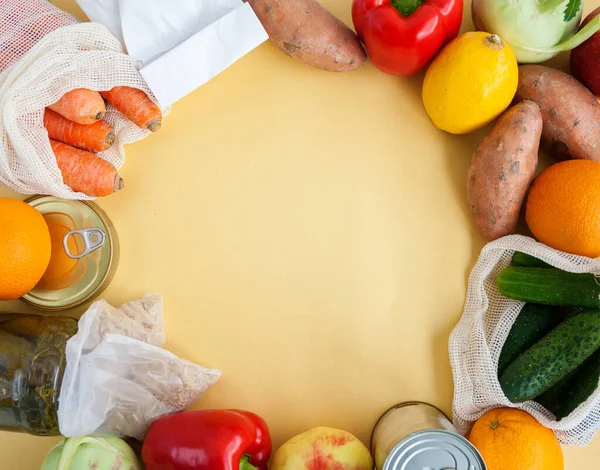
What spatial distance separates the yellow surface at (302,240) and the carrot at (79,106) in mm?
110

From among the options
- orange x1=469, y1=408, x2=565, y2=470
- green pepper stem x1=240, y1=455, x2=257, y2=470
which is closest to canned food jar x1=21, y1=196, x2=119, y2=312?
green pepper stem x1=240, y1=455, x2=257, y2=470

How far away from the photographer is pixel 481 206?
32.9 inches

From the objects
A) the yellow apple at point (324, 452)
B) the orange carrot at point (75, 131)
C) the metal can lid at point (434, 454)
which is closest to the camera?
the metal can lid at point (434, 454)

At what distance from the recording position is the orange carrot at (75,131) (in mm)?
841

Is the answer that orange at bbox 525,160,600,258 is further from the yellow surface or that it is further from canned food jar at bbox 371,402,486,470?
canned food jar at bbox 371,402,486,470

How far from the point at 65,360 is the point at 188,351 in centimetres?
18

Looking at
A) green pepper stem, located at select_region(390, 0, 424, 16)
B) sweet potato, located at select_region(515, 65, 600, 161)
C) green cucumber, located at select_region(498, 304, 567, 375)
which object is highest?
green pepper stem, located at select_region(390, 0, 424, 16)

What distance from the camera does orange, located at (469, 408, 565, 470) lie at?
0.73 metres

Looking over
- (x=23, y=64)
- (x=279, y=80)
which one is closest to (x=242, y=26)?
(x=279, y=80)

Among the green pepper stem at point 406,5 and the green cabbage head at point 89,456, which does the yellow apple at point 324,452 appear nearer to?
the green cabbage head at point 89,456

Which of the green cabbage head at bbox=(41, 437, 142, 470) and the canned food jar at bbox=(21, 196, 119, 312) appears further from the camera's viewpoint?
the canned food jar at bbox=(21, 196, 119, 312)

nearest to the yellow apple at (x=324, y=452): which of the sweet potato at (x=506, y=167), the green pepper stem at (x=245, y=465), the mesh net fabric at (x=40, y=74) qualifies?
the green pepper stem at (x=245, y=465)

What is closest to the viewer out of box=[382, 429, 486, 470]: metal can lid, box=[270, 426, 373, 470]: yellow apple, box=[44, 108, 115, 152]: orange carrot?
box=[382, 429, 486, 470]: metal can lid

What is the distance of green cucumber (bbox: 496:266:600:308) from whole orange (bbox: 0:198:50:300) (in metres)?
0.66
